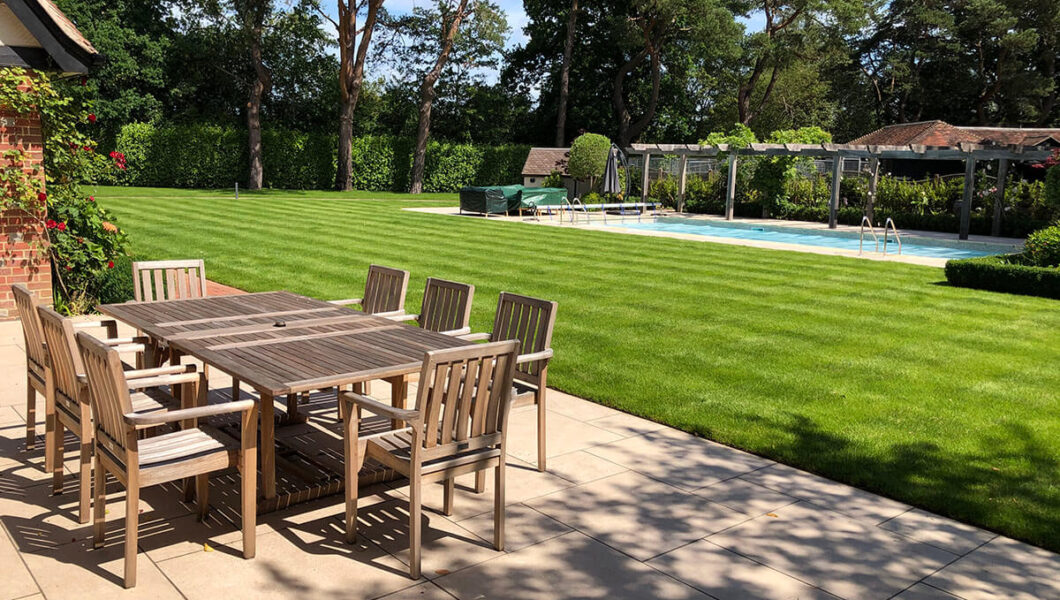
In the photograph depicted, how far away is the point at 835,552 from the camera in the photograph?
4184 millimetres

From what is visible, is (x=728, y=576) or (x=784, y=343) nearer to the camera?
(x=728, y=576)

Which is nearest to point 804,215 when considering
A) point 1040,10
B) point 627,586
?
point 1040,10

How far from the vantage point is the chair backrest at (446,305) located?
588 centimetres

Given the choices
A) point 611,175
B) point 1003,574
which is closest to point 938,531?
point 1003,574

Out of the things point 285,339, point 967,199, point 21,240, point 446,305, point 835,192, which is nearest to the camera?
point 285,339

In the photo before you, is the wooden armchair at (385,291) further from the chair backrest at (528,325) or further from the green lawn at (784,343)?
the green lawn at (784,343)

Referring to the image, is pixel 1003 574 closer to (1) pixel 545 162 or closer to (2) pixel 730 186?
(2) pixel 730 186

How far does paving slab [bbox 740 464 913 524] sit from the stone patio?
0.01m

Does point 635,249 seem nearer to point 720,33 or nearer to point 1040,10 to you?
point 720,33

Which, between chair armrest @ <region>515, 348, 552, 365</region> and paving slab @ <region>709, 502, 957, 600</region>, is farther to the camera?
chair armrest @ <region>515, 348, 552, 365</region>

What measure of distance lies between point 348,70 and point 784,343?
102 ft

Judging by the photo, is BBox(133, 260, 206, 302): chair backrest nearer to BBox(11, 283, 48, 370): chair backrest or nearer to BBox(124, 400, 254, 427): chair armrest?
BBox(11, 283, 48, 370): chair backrest

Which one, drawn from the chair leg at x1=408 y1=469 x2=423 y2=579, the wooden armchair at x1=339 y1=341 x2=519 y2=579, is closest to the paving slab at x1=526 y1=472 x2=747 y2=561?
the wooden armchair at x1=339 y1=341 x2=519 y2=579

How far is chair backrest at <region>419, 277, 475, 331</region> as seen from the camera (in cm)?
588
